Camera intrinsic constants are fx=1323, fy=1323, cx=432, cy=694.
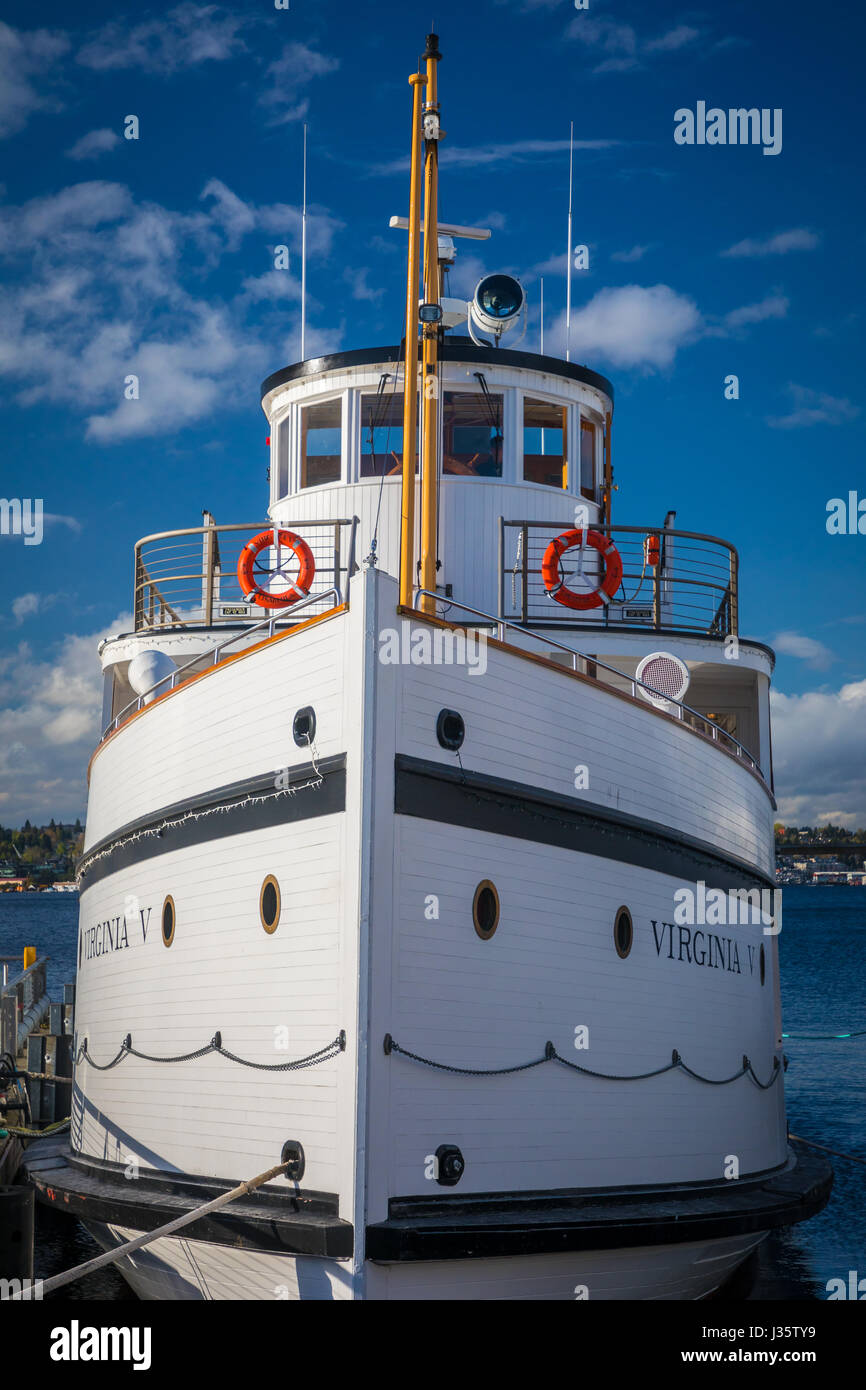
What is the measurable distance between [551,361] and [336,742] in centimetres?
631

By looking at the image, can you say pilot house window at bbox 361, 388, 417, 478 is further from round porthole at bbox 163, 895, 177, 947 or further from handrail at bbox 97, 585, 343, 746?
round porthole at bbox 163, 895, 177, 947

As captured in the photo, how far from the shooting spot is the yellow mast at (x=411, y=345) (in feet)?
26.2

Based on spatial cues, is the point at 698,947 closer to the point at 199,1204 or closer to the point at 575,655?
the point at 575,655

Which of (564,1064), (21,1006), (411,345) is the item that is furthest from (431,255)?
(21,1006)

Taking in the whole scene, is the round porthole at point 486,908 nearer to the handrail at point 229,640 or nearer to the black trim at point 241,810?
the black trim at point 241,810

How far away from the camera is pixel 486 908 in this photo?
6.91 meters

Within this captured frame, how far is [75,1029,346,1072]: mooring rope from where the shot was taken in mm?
6309

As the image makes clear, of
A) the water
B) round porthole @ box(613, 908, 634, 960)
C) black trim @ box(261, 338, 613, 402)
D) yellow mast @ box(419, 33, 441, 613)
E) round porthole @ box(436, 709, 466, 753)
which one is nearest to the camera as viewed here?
round porthole @ box(436, 709, 466, 753)

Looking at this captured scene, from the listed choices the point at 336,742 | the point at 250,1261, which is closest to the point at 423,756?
the point at 336,742

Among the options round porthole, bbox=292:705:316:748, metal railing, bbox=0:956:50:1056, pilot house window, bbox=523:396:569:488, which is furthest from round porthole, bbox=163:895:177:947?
metal railing, bbox=0:956:50:1056

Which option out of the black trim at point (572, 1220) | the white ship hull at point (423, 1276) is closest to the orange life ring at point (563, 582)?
the black trim at point (572, 1220)

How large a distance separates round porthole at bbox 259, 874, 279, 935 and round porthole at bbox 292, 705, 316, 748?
0.75 meters

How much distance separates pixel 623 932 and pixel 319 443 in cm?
601

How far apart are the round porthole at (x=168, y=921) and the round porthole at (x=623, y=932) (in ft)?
8.56
